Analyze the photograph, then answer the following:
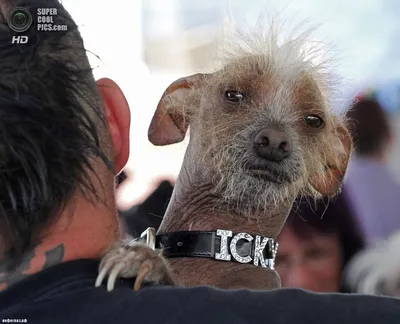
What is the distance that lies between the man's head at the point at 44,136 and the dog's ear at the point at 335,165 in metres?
0.80

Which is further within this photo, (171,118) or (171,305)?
(171,118)

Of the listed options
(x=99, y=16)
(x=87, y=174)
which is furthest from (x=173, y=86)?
(x=87, y=174)

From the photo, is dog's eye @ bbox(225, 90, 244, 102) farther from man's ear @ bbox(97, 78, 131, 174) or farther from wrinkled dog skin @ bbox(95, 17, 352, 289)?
man's ear @ bbox(97, 78, 131, 174)

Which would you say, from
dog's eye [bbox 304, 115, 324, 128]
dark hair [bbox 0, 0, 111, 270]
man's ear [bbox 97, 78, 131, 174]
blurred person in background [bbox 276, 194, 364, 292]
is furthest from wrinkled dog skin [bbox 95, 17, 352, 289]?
blurred person in background [bbox 276, 194, 364, 292]

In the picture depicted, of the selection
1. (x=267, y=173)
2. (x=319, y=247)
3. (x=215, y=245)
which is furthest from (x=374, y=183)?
(x=215, y=245)

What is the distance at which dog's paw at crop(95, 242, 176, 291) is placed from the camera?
100cm

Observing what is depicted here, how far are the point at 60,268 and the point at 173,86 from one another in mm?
839

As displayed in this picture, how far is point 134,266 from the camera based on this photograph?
3.80 ft

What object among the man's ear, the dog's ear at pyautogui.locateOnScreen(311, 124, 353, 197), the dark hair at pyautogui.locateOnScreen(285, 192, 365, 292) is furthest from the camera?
the dark hair at pyautogui.locateOnScreen(285, 192, 365, 292)

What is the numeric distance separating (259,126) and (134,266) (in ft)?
1.83

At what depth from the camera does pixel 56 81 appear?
96 centimetres

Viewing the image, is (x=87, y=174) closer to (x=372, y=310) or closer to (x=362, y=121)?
(x=372, y=310)

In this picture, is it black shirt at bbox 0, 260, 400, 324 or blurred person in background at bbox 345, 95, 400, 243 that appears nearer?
black shirt at bbox 0, 260, 400, 324

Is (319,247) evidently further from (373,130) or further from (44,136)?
(44,136)
